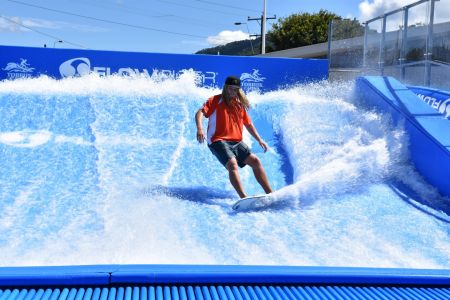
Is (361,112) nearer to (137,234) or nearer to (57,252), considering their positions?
(137,234)

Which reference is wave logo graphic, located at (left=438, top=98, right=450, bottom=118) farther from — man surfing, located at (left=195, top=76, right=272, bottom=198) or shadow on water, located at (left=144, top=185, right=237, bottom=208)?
shadow on water, located at (left=144, top=185, right=237, bottom=208)

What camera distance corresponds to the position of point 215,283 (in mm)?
2480

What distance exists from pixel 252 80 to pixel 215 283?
29.8ft

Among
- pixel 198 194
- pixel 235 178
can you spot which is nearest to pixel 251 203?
pixel 235 178

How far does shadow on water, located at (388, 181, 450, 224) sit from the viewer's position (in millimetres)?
4859

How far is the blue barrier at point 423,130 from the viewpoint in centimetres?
543

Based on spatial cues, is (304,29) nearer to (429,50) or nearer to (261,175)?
(429,50)

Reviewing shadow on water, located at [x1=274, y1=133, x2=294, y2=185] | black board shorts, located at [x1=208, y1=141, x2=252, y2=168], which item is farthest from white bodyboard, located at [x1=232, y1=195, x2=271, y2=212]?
shadow on water, located at [x1=274, y1=133, x2=294, y2=185]

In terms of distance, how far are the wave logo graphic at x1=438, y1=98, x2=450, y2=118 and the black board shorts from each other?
119 inches

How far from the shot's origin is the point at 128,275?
2.40m

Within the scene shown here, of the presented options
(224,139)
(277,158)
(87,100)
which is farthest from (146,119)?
(224,139)

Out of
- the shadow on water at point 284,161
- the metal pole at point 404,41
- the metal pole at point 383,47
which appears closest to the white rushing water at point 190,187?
the shadow on water at point 284,161

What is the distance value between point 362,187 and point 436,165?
86 cm

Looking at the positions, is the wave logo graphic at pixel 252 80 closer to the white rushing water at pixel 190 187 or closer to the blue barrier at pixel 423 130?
the white rushing water at pixel 190 187
